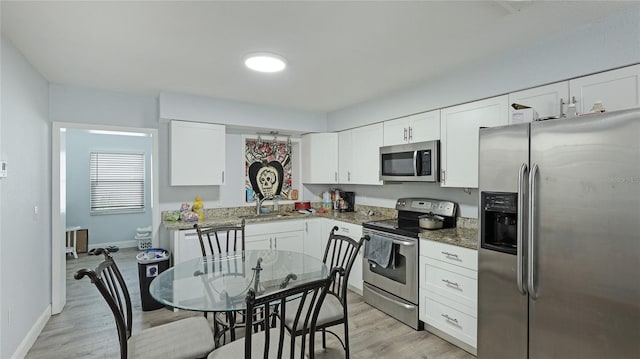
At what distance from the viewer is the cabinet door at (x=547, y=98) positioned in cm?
212

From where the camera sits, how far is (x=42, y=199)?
291 cm

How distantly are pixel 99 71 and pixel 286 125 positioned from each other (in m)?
2.18

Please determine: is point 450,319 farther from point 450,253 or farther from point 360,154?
point 360,154

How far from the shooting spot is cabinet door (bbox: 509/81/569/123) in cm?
212

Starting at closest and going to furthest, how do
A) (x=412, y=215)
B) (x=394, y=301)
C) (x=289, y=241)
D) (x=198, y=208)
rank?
(x=394, y=301) < (x=412, y=215) < (x=198, y=208) < (x=289, y=241)

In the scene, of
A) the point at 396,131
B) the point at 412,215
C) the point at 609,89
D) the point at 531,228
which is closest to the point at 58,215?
the point at 396,131

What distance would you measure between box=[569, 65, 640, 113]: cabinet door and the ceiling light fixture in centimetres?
213

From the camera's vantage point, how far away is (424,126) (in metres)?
3.14

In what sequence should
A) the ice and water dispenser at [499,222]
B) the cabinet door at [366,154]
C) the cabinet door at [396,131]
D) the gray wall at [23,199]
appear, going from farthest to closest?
the cabinet door at [366,154] < the cabinet door at [396,131] < the gray wall at [23,199] < the ice and water dispenser at [499,222]

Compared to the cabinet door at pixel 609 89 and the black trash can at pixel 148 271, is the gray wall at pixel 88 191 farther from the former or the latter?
the cabinet door at pixel 609 89

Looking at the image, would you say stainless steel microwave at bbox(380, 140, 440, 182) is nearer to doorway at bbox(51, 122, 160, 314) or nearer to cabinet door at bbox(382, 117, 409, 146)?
cabinet door at bbox(382, 117, 409, 146)

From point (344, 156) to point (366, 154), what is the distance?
0.47m

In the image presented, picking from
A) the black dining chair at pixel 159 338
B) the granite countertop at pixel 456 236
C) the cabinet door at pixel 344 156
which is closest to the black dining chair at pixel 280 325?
the black dining chair at pixel 159 338

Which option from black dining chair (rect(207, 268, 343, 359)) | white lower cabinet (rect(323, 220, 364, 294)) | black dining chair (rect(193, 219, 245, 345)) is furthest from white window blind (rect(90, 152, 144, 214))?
black dining chair (rect(207, 268, 343, 359))
